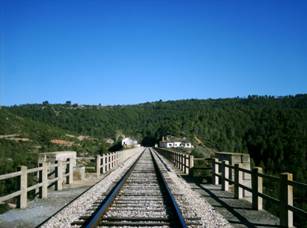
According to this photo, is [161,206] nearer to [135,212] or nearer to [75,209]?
[135,212]

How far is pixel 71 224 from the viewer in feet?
30.3

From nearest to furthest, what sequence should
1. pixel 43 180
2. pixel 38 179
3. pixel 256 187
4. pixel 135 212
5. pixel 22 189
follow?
pixel 135 212 < pixel 256 187 < pixel 22 189 < pixel 43 180 < pixel 38 179

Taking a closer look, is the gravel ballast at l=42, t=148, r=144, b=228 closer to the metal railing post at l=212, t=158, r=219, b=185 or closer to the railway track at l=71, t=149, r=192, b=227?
the railway track at l=71, t=149, r=192, b=227

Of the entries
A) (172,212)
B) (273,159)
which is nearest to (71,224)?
(172,212)

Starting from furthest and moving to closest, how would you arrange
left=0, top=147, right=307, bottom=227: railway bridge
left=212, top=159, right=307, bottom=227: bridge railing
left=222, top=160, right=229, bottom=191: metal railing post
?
1. left=222, top=160, right=229, bottom=191: metal railing post
2. left=0, top=147, right=307, bottom=227: railway bridge
3. left=212, top=159, right=307, bottom=227: bridge railing

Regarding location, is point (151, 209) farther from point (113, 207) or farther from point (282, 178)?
point (282, 178)

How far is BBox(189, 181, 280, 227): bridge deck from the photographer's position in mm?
9906

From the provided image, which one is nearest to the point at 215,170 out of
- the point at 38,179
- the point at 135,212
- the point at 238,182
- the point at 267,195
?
the point at 238,182

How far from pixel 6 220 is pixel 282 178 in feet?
20.2

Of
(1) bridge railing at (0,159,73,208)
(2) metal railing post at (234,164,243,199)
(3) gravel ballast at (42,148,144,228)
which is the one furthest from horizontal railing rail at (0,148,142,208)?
(2) metal railing post at (234,164,243,199)

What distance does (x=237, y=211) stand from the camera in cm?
1142

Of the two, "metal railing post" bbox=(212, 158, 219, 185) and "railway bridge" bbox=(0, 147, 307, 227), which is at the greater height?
"metal railing post" bbox=(212, 158, 219, 185)

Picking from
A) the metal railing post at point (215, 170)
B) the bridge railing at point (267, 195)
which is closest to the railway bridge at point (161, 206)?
the bridge railing at point (267, 195)

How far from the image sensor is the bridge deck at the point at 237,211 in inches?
390
